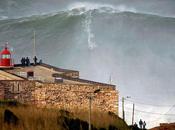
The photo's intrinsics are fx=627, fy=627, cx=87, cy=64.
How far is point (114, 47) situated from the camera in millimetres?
64938

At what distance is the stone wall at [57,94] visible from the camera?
24.0 m

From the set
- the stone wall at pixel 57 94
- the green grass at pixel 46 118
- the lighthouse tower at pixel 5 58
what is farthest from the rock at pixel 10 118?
the lighthouse tower at pixel 5 58

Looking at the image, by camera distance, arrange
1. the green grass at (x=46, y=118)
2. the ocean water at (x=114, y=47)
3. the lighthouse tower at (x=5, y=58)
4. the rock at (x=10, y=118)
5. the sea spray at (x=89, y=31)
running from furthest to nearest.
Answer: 1. the sea spray at (x=89, y=31)
2. the ocean water at (x=114, y=47)
3. the lighthouse tower at (x=5, y=58)
4. the green grass at (x=46, y=118)
5. the rock at (x=10, y=118)

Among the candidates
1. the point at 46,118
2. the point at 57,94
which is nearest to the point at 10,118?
the point at 46,118

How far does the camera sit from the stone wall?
23969 mm

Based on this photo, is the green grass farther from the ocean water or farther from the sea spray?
the sea spray

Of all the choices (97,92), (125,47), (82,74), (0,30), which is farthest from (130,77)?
(0,30)

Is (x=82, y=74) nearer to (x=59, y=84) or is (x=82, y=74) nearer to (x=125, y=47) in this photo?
(x=125, y=47)

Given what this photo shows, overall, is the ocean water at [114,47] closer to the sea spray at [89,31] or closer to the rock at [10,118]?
the sea spray at [89,31]

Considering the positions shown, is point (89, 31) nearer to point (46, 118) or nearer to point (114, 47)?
point (114, 47)

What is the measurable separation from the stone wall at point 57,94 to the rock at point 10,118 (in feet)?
15.1

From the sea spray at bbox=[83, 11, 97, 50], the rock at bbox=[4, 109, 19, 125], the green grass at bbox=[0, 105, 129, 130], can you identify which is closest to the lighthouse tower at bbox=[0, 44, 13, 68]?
the green grass at bbox=[0, 105, 129, 130]

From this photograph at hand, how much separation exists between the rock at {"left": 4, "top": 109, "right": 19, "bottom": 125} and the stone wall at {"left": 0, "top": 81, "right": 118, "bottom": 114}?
15.1 ft

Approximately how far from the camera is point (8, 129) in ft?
59.6
